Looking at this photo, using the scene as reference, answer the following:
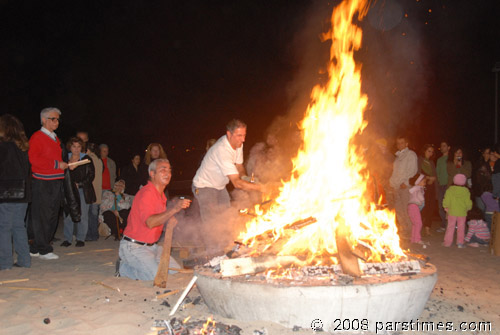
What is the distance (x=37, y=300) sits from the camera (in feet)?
14.2

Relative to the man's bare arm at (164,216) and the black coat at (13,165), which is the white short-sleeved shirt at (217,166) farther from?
the black coat at (13,165)

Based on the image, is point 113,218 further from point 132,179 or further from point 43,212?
point 43,212

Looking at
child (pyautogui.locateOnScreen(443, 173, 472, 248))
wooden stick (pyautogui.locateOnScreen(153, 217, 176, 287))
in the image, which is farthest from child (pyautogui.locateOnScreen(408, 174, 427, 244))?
wooden stick (pyautogui.locateOnScreen(153, 217, 176, 287))

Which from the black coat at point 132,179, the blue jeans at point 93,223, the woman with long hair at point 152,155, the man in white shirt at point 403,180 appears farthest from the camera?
the black coat at point 132,179

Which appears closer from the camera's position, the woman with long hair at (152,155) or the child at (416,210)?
the child at (416,210)

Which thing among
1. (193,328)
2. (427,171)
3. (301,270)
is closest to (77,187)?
(193,328)

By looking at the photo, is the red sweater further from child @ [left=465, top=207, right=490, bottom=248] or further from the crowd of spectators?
child @ [left=465, top=207, right=490, bottom=248]

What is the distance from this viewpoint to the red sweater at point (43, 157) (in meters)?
6.42

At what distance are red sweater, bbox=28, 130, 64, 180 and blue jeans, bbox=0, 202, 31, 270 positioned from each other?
0.80 metres

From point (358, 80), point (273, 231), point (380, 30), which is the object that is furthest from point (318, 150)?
point (380, 30)

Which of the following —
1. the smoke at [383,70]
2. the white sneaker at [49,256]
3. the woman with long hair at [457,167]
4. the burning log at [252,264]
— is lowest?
the white sneaker at [49,256]

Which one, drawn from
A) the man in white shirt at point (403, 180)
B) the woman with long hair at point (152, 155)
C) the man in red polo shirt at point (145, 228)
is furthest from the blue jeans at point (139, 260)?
the man in white shirt at point (403, 180)

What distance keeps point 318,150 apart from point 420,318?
2.75m

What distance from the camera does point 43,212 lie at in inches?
251
